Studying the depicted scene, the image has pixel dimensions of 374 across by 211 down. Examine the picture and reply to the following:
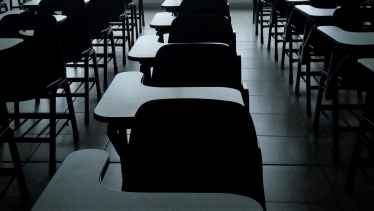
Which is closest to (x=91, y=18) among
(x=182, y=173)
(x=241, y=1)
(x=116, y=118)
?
(x=116, y=118)

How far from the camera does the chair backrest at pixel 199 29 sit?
8.18ft

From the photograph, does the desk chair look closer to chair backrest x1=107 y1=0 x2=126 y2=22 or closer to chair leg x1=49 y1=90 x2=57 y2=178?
chair leg x1=49 y1=90 x2=57 y2=178

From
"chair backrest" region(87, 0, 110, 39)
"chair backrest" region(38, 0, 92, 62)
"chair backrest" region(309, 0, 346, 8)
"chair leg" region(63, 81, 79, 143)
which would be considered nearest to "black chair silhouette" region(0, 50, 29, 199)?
"chair leg" region(63, 81, 79, 143)

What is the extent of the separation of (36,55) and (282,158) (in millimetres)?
1801

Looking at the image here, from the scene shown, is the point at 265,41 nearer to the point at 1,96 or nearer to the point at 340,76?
the point at 340,76

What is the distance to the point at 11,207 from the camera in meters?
2.31

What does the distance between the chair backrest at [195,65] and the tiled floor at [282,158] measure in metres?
0.74

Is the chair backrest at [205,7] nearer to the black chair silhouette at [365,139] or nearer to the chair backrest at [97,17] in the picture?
the chair backrest at [97,17]

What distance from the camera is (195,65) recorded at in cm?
205

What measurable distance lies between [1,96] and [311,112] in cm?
239

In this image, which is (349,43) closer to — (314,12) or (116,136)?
(314,12)

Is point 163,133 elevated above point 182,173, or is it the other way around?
point 163,133

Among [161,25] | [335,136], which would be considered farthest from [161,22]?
[335,136]

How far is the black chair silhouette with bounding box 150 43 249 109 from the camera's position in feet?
6.61
